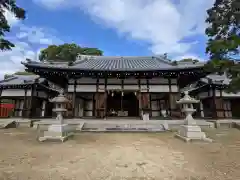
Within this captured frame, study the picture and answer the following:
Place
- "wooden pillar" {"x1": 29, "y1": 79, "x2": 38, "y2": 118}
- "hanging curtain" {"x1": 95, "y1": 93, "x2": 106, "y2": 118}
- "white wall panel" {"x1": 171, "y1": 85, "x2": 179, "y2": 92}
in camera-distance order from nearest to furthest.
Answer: "hanging curtain" {"x1": 95, "y1": 93, "x2": 106, "y2": 118}
"white wall panel" {"x1": 171, "y1": 85, "x2": 179, "y2": 92}
"wooden pillar" {"x1": 29, "y1": 79, "x2": 38, "y2": 118}

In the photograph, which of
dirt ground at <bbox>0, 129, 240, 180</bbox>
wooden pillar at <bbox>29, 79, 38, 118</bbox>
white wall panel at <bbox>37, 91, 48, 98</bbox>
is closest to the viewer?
dirt ground at <bbox>0, 129, 240, 180</bbox>

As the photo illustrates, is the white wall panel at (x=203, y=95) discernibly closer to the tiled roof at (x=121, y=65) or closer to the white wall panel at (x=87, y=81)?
the tiled roof at (x=121, y=65)

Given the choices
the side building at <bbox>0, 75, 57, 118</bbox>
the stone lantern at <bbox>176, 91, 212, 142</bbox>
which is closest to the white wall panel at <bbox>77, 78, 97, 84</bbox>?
the side building at <bbox>0, 75, 57, 118</bbox>

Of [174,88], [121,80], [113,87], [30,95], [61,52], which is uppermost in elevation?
[61,52]

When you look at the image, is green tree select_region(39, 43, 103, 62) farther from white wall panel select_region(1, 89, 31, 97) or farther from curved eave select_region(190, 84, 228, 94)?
curved eave select_region(190, 84, 228, 94)

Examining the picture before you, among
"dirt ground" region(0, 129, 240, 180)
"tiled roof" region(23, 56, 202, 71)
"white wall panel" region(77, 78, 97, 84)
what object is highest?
"tiled roof" region(23, 56, 202, 71)

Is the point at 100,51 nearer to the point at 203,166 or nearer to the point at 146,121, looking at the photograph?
the point at 146,121

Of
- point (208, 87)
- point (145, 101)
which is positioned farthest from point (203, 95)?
point (145, 101)

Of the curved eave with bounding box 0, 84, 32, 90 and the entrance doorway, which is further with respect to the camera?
the entrance doorway

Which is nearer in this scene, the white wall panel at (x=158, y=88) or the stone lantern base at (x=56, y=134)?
the stone lantern base at (x=56, y=134)

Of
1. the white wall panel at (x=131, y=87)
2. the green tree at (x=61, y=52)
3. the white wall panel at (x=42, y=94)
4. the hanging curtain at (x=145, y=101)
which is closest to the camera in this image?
the hanging curtain at (x=145, y=101)

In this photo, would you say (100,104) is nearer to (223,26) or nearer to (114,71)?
(114,71)

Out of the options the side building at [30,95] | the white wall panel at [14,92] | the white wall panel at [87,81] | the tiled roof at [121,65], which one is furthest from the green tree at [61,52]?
the white wall panel at [87,81]

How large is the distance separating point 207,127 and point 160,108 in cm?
489
